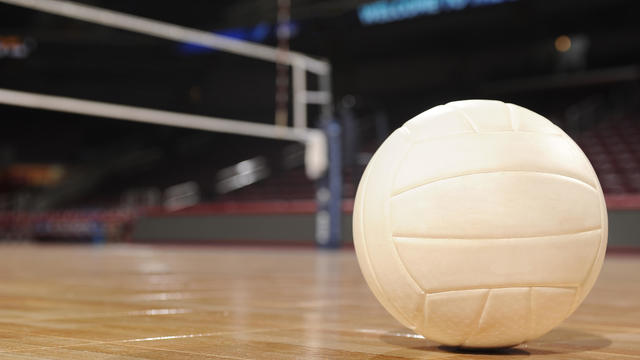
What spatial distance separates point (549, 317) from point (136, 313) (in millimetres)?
1323

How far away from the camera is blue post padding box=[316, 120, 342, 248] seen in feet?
34.0

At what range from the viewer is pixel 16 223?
51.4 feet

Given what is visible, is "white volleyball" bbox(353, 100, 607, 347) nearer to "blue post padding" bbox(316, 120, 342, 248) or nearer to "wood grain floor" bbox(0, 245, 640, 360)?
"wood grain floor" bbox(0, 245, 640, 360)

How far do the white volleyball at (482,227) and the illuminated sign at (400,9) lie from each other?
28.9ft

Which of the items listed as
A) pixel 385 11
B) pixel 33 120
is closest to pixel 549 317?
pixel 385 11

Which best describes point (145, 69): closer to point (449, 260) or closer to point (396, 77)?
point (396, 77)

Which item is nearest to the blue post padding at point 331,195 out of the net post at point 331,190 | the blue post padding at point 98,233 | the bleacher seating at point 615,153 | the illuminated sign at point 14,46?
the net post at point 331,190

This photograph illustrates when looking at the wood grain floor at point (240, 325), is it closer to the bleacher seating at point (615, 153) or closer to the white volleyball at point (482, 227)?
the white volleyball at point (482, 227)

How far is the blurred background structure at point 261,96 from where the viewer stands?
11141 mm

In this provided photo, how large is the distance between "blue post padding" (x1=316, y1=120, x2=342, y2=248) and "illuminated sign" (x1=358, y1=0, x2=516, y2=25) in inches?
73.0

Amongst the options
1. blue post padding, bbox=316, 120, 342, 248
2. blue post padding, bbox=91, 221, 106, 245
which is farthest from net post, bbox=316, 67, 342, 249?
blue post padding, bbox=91, 221, 106, 245

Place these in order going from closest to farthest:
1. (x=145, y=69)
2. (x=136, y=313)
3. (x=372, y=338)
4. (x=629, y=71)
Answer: (x=372, y=338) → (x=136, y=313) → (x=629, y=71) → (x=145, y=69)

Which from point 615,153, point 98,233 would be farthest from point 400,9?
point 98,233

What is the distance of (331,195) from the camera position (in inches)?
412
